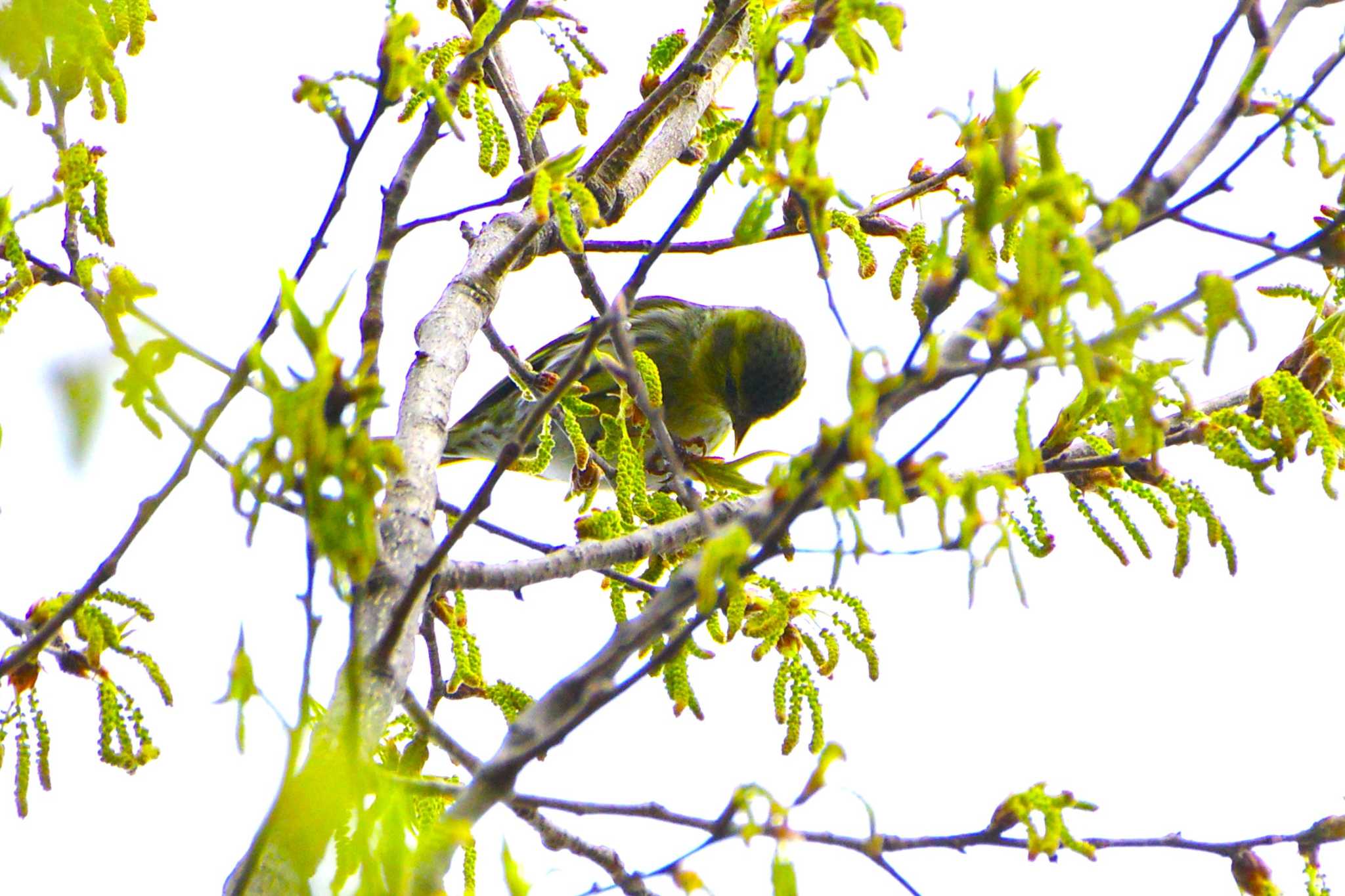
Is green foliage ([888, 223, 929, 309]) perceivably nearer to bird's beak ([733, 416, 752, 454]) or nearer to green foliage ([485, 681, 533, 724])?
green foliage ([485, 681, 533, 724])

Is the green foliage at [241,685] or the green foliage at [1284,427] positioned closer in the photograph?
the green foliage at [241,685]

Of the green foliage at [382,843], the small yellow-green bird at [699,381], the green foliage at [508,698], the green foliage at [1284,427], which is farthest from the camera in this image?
the small yellow-green bird at [699,381]

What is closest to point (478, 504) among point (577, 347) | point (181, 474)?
point (181, 474)

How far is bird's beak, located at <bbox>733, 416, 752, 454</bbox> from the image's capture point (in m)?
5.78

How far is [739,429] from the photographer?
5797 millimetres

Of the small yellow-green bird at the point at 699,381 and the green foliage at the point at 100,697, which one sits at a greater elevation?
the small yellow-green bird at the point at 699,381

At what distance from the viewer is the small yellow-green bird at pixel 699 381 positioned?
561 centimetres

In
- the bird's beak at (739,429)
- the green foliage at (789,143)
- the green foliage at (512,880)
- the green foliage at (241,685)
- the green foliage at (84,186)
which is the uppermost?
the bird's beak at (739,429)

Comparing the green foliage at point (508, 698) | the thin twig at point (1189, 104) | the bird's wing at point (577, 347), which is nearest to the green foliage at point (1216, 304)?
the thin twig at point (1189, 104)

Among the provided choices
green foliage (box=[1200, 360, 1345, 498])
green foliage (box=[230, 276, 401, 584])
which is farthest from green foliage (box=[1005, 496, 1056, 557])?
green foliage (box=[230, 276, 401, 584])

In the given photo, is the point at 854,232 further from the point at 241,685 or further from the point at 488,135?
the point at 241,685

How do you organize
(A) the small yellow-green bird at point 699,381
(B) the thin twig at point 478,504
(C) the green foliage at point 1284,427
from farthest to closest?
(A) the small yellow-green bird at point 699,381, (C) the green foliage at point 1284,427, (B) the thin twig at point 478,504

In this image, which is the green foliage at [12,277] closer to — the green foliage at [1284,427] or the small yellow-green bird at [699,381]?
the green foliage at [1284,427]

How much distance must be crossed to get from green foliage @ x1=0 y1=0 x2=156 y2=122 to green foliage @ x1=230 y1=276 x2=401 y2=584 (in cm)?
38
